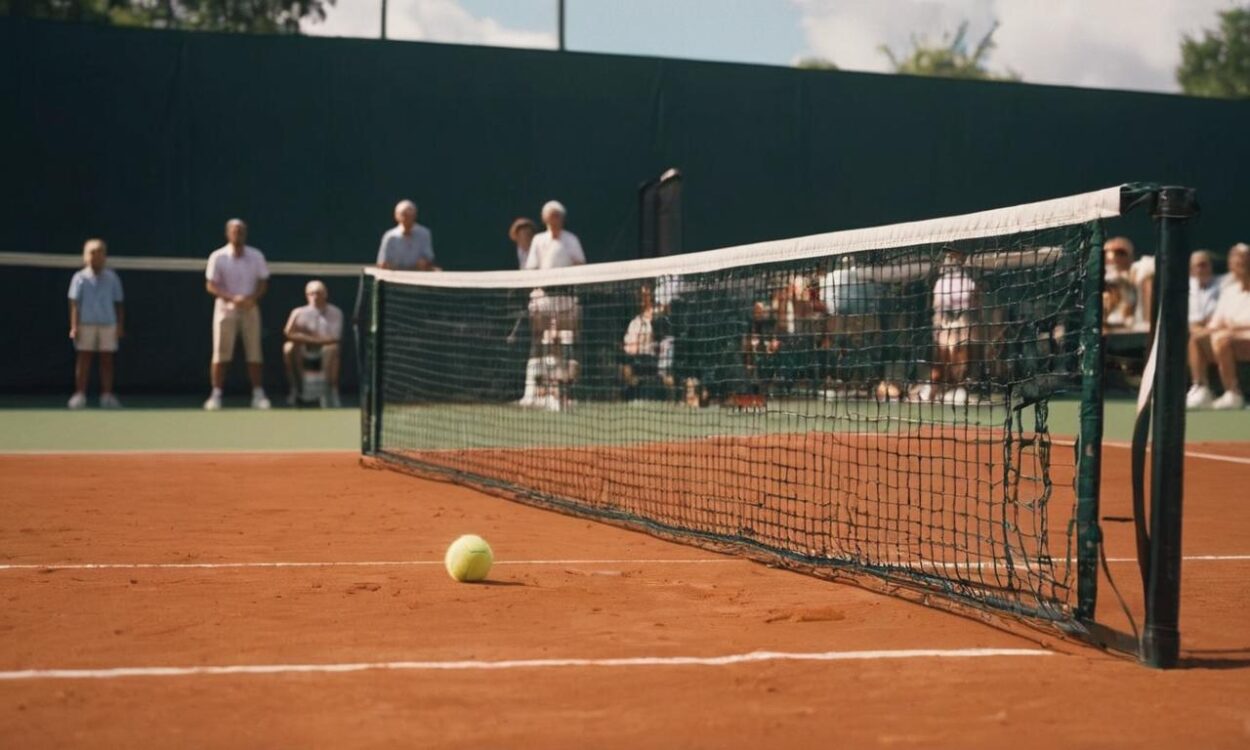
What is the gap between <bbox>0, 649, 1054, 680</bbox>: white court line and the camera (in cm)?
344

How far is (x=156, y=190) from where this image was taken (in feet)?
51.1

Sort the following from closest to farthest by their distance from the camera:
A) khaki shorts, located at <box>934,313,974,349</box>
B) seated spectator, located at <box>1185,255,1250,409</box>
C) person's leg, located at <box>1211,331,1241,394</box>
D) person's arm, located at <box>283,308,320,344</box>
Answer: khaki shorts, located at <box>934,313,974,349</box>
seated spectator, located at <box>1185,255,1250,409</box>
person's leg, located at <box>1211,331,1241,394</box>
person's arm, located at <box>283,308,320,344</box>

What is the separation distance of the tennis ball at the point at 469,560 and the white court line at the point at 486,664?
1.22 m

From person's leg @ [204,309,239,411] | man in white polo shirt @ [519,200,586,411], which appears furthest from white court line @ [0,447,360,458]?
person's leg @ [204,309,239,411]

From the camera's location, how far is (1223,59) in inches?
2990

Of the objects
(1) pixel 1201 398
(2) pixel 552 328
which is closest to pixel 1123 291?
(1) pixel 1201 398

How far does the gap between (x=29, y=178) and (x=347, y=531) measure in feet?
36.1

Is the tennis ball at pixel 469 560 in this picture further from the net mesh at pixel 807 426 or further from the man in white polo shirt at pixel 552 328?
the man in white polo shirt at pixel 552 328

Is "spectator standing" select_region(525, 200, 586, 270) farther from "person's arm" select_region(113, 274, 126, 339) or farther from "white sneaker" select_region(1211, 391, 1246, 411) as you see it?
"white sneaker" select_region(1211, 391, 1246, 411)

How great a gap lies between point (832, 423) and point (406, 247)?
6095mm

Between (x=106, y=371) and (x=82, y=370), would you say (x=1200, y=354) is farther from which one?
(x=82, y=370)

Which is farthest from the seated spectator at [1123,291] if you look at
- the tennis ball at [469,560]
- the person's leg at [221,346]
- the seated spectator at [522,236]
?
the tennis ball at [469,560]

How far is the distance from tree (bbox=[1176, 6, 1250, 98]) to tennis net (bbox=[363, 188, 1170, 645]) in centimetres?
6875

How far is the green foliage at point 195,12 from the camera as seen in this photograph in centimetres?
3459
